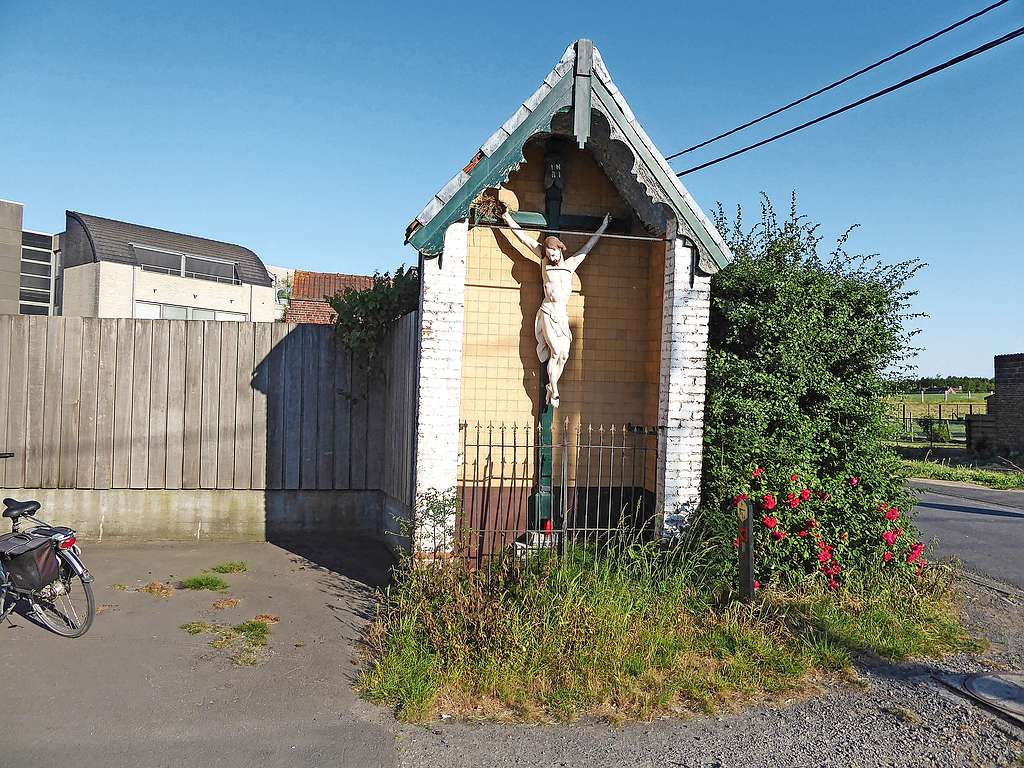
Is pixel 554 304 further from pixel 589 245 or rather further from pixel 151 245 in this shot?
pixel 151 245

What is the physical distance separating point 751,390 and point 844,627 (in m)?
2.11

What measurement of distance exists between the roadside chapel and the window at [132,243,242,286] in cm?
2779

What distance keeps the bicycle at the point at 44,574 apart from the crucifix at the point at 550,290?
388 centimetres

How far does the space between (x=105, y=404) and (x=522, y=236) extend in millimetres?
4999

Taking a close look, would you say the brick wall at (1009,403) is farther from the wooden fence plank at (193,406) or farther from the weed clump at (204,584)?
the weed clump at (204,584)

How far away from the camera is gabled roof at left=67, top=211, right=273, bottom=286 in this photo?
29406 mm

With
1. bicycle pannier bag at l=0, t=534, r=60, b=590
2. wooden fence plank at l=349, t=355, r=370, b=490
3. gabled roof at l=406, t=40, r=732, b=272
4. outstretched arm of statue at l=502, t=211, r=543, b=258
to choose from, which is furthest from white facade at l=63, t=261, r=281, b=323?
gabled roof at l=406, t=40, r=732, b=272

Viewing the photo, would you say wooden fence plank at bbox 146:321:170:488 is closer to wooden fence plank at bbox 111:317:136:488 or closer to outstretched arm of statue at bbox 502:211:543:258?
wooden fence plank at bbox 111:317:136:488

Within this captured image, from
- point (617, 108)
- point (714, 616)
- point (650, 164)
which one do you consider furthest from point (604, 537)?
point (617, 108)

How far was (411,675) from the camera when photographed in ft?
15.7

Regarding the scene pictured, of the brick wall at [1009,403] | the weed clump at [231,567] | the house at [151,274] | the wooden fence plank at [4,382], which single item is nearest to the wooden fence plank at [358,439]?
the weed clump at [231,567]

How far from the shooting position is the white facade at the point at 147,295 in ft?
94.6

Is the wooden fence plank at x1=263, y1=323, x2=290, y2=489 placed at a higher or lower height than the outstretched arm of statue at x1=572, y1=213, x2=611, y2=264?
lower

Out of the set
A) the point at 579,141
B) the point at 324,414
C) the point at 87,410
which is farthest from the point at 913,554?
the point at 87,410
